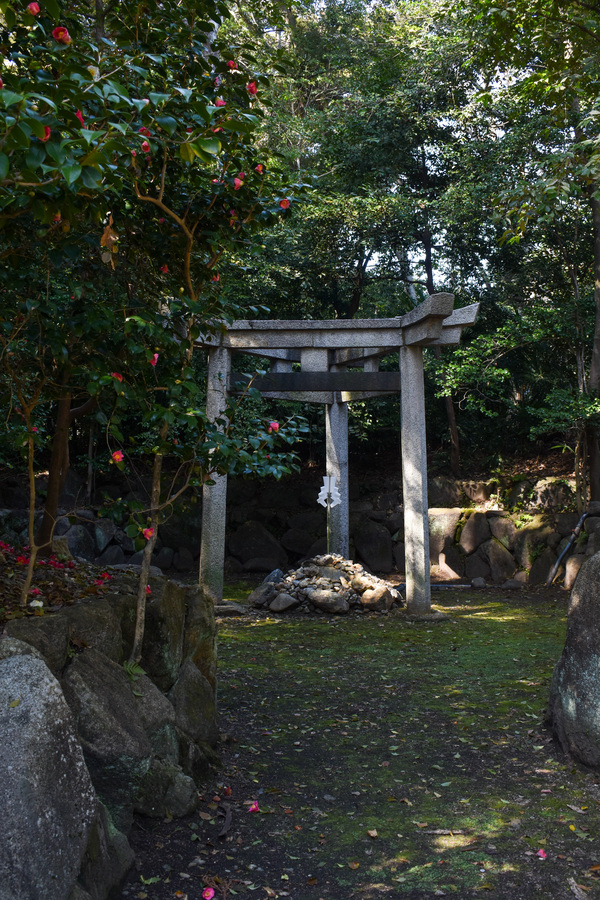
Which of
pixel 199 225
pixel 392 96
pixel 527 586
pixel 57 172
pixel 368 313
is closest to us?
pixel 57 172

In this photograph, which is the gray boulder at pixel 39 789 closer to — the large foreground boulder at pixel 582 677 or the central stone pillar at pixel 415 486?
the large foreground boulder at pixel 582 677

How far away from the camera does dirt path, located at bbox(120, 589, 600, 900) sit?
282 centimetres

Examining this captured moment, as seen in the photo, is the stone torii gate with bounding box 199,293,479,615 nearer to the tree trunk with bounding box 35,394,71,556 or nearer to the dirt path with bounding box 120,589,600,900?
the dirt path with bounding box 120,589,600,900

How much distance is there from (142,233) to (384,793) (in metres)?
3.25

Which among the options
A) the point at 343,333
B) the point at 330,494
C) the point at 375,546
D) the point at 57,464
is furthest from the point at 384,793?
the point at 375,546

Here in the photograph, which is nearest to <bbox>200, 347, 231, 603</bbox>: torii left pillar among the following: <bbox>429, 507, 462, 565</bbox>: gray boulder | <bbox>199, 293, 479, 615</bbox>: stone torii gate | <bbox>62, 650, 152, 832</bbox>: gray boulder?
<bbox>199, 293, 479, 615</bbox>: stone torii gate

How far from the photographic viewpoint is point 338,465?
36.0 feet

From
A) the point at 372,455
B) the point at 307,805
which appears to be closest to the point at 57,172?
the point at 307,805

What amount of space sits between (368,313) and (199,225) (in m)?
12.5

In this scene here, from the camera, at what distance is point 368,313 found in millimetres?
16016

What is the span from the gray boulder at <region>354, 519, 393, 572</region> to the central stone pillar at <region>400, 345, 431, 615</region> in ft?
13.1

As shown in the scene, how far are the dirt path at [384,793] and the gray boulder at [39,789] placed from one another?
1.67 ft

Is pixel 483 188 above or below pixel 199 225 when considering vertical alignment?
above

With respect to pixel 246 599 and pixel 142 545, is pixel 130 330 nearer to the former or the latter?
pixel 142 545
